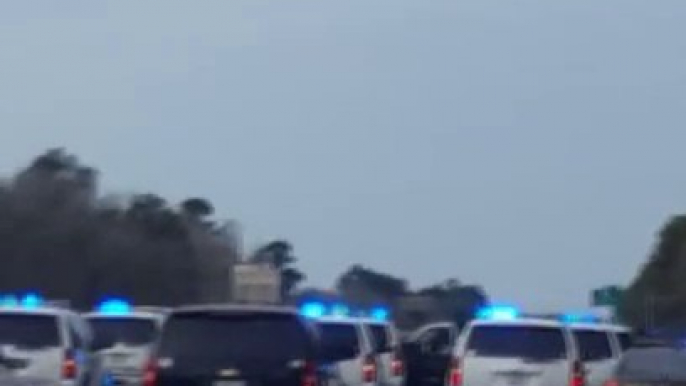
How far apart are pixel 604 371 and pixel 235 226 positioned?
61968mm

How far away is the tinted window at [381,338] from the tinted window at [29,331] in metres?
9.81

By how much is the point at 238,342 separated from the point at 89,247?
51354 mm

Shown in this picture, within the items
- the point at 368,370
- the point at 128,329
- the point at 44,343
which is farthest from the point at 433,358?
the point at 44,343

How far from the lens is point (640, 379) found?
88.0ft

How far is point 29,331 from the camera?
3020 centimetres

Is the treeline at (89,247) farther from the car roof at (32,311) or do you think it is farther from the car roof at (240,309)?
the car roof at (240,309)

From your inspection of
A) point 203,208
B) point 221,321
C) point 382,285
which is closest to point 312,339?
point 221,321

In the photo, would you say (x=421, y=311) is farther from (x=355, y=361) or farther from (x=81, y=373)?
(x=81, y=373)

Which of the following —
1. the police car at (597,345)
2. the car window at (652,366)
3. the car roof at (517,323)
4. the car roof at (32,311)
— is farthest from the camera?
the police car at (597,345)

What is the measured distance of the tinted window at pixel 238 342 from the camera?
77.2 feet

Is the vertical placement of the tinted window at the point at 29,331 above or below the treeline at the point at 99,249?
below

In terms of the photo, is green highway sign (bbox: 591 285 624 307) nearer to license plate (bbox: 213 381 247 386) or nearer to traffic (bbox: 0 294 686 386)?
traffic (bbox: 0 294 686 386)

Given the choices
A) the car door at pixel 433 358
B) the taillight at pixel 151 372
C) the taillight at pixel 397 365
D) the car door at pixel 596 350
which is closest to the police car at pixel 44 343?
the taillight at pixel 151 372

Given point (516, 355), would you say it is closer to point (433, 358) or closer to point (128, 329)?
point (128, 329)
